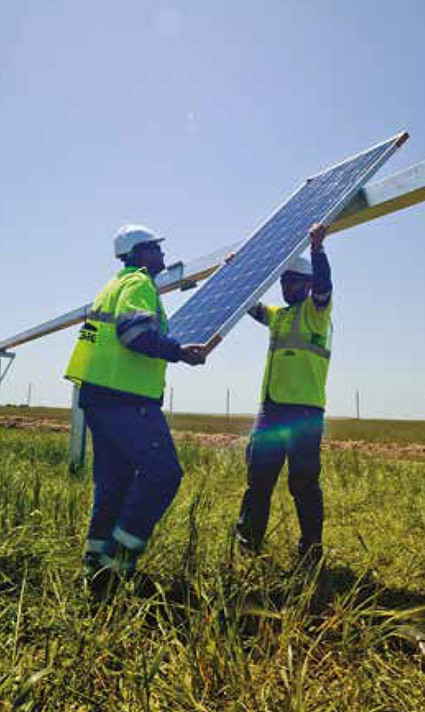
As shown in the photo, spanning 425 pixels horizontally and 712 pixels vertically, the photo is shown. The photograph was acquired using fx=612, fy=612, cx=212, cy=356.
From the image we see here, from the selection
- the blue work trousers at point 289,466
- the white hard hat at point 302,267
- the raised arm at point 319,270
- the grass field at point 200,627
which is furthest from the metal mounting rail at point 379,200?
the grass field at point 200,627

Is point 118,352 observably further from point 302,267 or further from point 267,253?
point 302,267

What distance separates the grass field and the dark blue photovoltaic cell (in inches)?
46.1

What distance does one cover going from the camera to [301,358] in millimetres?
4520

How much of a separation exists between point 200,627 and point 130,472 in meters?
1.42

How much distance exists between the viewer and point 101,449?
145 inches

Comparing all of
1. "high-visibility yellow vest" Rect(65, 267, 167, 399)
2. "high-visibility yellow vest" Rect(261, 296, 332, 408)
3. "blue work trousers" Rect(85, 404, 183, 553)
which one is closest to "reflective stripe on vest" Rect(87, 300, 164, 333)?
"high-visibility yellow vest" Rect(65, 267, 167, 399)

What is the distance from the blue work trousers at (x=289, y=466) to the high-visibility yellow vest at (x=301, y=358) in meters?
0.10

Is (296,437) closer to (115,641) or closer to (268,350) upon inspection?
(268,350)

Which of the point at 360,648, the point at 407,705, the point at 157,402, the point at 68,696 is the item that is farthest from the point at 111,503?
the point at 407,705

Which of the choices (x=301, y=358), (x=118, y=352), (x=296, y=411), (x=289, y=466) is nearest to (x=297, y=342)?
(x=301, y=358)

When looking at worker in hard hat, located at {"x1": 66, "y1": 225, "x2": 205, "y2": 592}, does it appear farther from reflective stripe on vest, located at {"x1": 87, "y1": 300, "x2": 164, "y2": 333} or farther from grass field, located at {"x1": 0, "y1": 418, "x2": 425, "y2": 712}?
grass field, located at {"x1": 0, "y1": 418, "x2": 425, "y2": 712}

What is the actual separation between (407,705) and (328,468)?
6796mm

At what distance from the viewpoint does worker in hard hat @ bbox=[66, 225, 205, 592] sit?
132 inches

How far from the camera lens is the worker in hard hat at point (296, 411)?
430cm
